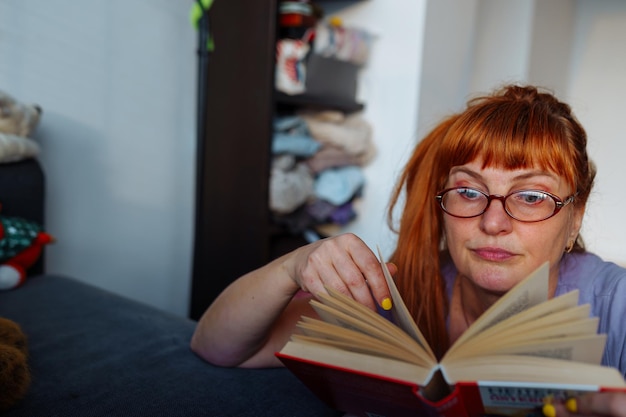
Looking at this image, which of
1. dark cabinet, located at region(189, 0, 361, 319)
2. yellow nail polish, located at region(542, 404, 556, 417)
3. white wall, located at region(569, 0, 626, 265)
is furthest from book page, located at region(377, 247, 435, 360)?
white wall, located at region(569, 0, 626, 265)

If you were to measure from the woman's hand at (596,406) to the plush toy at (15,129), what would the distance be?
135cm

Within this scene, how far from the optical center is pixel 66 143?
176 centimetres

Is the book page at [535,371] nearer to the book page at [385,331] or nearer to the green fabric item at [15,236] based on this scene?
the book page at [385,331]

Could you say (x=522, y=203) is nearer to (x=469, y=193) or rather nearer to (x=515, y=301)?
(x=469, y=193)

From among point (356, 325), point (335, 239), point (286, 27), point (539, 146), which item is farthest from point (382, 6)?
point (356, 325)

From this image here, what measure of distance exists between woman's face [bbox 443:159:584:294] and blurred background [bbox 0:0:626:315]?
0.55 m

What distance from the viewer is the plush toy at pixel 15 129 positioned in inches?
54.2

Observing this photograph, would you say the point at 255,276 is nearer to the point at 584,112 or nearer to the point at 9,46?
the point at 9,46

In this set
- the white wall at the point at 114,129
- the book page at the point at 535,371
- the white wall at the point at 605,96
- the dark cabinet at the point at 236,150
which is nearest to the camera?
the book page at the point at 535,371

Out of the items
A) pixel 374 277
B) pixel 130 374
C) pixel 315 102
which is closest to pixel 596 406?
pixel 374 277

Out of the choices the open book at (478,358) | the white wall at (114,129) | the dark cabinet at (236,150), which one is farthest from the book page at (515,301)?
the white wall at (114,129)

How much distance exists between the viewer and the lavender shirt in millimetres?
837

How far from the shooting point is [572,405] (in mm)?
524

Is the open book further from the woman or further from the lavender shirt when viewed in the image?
the lavender shirt
